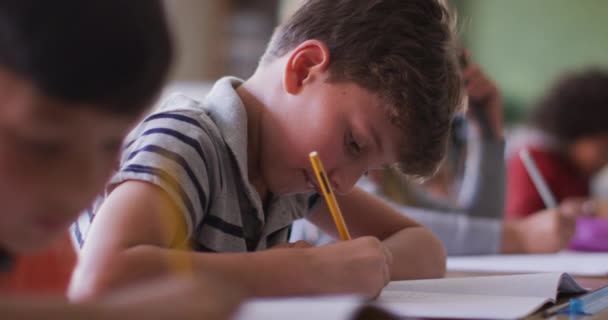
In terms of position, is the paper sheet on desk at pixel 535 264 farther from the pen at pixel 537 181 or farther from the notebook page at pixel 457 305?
the pen at pixel 537 181

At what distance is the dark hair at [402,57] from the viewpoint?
0.78 m

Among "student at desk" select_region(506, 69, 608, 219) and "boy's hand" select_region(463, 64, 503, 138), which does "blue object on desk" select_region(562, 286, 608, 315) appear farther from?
"student at desk" select_region(506, 69, 608, 219)

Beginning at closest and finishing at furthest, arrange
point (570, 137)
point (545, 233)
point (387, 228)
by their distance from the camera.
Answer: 1. point (387, 228)
2. point (545, 233)
3. point (570, 137)

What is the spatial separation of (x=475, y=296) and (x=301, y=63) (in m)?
0.28

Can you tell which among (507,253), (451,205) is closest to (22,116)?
(507,253)

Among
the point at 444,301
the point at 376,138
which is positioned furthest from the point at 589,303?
the point at 376,138

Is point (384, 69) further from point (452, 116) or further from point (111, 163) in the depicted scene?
point (111, 163)

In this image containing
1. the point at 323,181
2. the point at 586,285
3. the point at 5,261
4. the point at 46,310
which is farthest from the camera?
the point at 586,285

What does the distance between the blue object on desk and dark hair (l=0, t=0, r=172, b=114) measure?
16.5 inches

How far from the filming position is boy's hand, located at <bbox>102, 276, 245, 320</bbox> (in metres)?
0.34

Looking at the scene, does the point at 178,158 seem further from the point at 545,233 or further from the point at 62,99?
the point at 545,233

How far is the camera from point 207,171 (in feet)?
2.40

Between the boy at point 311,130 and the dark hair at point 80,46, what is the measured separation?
227mm

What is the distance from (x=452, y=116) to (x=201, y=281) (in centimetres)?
52
